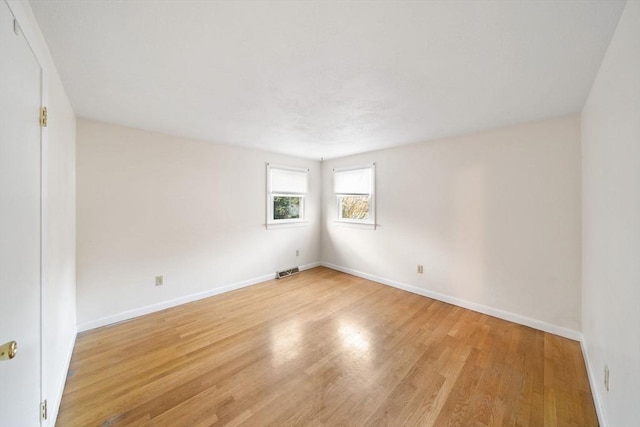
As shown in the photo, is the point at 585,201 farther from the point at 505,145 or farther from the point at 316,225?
the point at 316,225

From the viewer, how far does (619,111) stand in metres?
1.26

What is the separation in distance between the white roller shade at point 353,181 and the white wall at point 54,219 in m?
3.67

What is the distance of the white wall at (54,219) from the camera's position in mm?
1259

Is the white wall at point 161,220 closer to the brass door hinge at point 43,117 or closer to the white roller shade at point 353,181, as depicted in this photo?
the white roller shade at point 353,181

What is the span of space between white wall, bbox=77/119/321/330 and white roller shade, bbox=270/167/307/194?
0.23 metres

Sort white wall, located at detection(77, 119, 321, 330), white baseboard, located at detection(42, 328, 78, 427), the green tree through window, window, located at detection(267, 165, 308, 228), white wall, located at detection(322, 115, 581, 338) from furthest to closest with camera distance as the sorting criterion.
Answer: the green tree through window < window, located at detection(267, 165, 308, 228) < white wall, located at detection(77, 119, 321, 330) < white wall, located at detection(322, 115, 581, 338) < white baseboard, located at detection(42, 328, 78, 427)

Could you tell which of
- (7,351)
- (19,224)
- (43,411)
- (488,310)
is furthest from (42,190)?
(488,310)

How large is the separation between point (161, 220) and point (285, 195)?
2039mm

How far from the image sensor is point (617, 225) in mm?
1276

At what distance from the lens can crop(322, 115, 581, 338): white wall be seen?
2428mm

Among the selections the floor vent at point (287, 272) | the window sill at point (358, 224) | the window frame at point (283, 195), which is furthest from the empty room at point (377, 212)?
the floor vent at point (287, 272)

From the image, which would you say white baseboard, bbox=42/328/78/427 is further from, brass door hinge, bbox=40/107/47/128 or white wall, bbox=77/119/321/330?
brass door hinge, bbox=40/107/47/128

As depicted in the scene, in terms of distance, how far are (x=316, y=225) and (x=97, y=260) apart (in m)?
3.40

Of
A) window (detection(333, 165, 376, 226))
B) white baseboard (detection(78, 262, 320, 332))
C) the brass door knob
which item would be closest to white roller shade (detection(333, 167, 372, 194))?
window (detection(333, 165, 376, 226))
